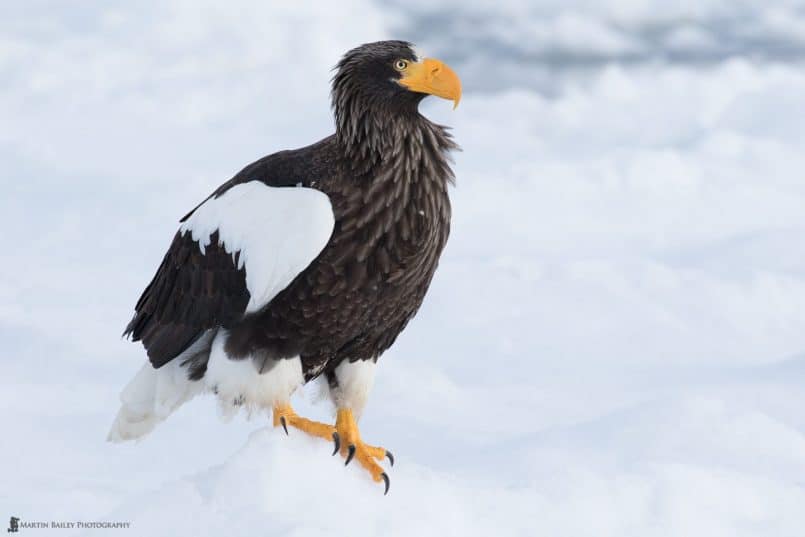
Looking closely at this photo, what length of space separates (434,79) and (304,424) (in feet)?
6.56

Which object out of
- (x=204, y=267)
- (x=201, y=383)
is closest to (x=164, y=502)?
(x=201, y=383)

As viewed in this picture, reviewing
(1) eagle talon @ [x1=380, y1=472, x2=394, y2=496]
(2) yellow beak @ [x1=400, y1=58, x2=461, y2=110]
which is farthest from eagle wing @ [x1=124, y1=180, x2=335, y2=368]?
(1) eagle talon @ [x1=380, y1=472, x2=394, y2=496]

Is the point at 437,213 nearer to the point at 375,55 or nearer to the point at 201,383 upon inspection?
the point at 375,55

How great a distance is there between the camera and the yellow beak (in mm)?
6293

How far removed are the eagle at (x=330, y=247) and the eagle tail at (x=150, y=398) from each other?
302 millimetres

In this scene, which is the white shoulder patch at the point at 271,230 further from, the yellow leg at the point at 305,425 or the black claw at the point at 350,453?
the black claw at the point at 350,453

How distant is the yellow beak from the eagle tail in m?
2.14

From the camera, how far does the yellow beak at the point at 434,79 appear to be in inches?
248

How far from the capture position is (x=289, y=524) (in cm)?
620

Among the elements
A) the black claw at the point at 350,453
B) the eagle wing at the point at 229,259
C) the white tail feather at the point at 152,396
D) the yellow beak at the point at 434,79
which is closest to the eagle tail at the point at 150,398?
the white tail feather at the point at 152,396

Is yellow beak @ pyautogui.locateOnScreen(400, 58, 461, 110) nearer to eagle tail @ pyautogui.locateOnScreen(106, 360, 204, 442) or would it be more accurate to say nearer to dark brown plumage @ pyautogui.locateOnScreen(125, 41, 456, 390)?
dark brown plumage @ pyautogui.locateOnScreen(125, 41, 456, 390)

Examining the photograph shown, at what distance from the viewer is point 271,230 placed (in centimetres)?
638

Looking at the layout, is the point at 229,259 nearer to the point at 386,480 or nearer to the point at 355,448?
the point at 355,448

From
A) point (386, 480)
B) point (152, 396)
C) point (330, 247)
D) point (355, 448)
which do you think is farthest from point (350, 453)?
point (152, 396)
